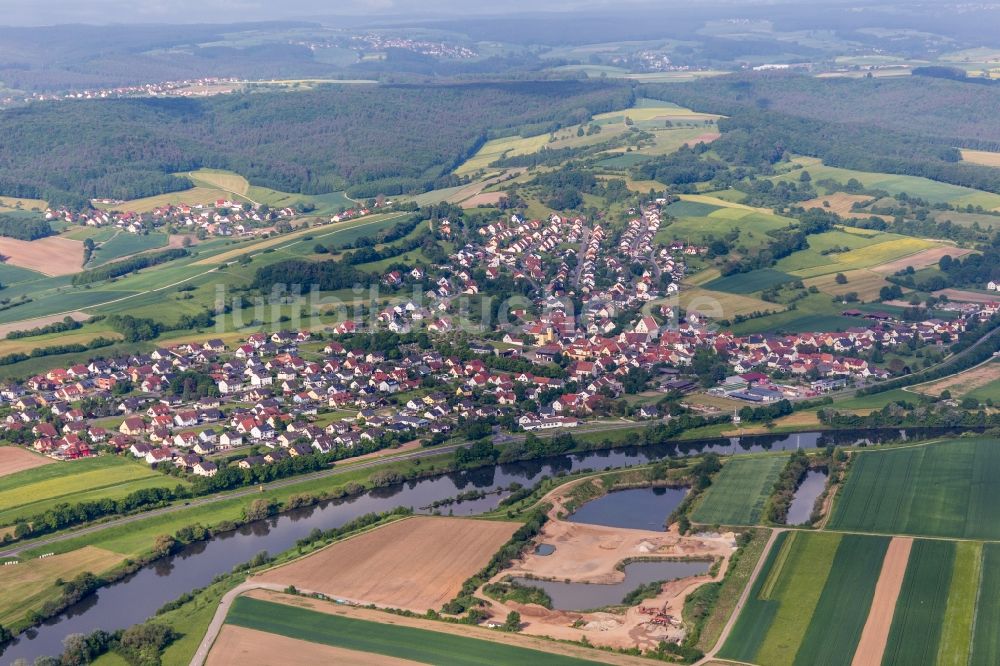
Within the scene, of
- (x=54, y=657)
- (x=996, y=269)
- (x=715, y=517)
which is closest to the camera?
(x=54, y=657)

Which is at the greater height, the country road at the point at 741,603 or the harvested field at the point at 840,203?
the harvested field at the point at 840,203

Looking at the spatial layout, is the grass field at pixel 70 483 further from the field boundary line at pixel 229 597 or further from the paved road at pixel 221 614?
the paved road at pixel 221 614

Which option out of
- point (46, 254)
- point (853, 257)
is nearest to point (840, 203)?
point (853, 257)

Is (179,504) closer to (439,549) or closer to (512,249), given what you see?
(439,549)

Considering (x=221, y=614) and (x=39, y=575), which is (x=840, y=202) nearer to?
(x=221, y=614)

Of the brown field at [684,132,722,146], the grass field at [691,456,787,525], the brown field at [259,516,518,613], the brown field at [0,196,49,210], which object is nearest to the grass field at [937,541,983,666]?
the grass field at [691,456,787,525]

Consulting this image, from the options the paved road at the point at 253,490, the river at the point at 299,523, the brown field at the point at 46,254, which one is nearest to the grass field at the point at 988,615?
the river at the point at 299,523

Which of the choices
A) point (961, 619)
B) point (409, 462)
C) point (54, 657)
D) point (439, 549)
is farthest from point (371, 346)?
point (961, 619)
